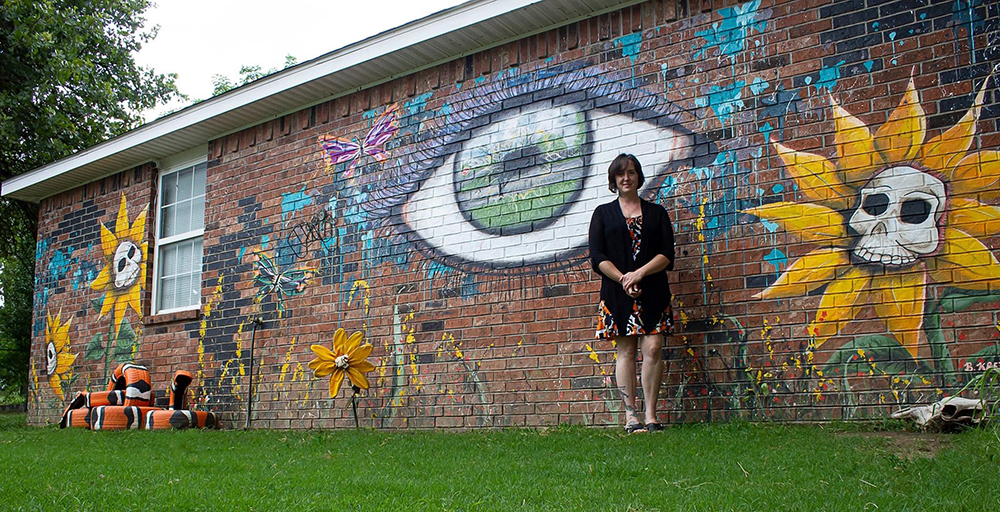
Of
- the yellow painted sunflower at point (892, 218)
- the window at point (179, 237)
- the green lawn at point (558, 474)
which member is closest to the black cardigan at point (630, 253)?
the yellow painted sunflower at point (892, 218)

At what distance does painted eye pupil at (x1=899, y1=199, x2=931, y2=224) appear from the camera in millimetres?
4934

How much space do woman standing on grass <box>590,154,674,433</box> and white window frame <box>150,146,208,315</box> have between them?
5411mm

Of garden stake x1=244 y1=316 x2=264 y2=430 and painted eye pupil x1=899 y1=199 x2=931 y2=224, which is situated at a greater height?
painted eye pupil x1=899 y1=199 x2=931 y2=224

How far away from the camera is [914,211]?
4961mm

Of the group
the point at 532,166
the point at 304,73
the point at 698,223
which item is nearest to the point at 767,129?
the point at 698,223

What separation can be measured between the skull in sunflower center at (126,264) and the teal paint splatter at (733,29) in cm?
699

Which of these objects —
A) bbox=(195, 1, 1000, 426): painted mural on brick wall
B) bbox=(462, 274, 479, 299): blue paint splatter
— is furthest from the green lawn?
bbox=(462, 274, 479, 299): blue paint splatter

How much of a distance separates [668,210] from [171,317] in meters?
5.75

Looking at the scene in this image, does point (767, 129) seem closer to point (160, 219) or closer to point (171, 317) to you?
point (171, 317)

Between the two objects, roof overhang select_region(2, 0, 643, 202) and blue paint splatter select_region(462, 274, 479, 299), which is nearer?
roof overhang select_region(2, 0, 643, 202)

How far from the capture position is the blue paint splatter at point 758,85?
557 cm

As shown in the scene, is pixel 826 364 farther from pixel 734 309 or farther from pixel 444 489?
pixel 444 489

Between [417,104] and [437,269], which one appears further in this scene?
[417,104]

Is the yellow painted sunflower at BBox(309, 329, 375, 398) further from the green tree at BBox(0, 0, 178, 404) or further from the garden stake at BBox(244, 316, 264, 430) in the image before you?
the green tree at BBox(0, 0, 178, 404)
